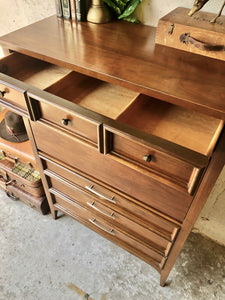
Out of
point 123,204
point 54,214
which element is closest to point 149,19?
point 123,204

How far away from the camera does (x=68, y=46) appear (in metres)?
0.88

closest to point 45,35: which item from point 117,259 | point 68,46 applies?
point 68,46

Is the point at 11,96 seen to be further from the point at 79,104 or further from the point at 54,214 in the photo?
Result: the point at 54,214

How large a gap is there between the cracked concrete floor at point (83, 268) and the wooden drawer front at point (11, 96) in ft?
2.86

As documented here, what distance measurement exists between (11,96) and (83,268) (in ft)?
3.21

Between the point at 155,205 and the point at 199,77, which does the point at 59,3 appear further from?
the point at 155,205

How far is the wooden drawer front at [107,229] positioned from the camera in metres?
1.14

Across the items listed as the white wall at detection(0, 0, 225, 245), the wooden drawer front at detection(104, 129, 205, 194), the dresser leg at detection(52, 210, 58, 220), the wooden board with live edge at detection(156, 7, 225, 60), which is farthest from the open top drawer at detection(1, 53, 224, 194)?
the dresser leg at detection(52, 210, 58, 220)

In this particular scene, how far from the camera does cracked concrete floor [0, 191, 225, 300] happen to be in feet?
4.16

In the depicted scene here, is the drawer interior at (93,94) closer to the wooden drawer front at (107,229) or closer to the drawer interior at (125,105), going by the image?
the drawer interior at (125,105)

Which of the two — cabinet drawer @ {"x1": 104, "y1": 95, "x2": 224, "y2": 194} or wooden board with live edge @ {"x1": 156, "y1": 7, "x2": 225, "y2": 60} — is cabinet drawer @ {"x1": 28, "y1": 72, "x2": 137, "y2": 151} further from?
wooden board with live edge @ {"x1": 156, "y1": 7, "x2": 225, "y2": 60}

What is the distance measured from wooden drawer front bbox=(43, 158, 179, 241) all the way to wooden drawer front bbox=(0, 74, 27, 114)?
0.27m

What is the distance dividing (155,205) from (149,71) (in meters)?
0.46

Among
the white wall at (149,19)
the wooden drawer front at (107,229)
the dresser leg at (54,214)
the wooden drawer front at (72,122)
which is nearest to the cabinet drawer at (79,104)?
the wooden drawer front at (72,122)
